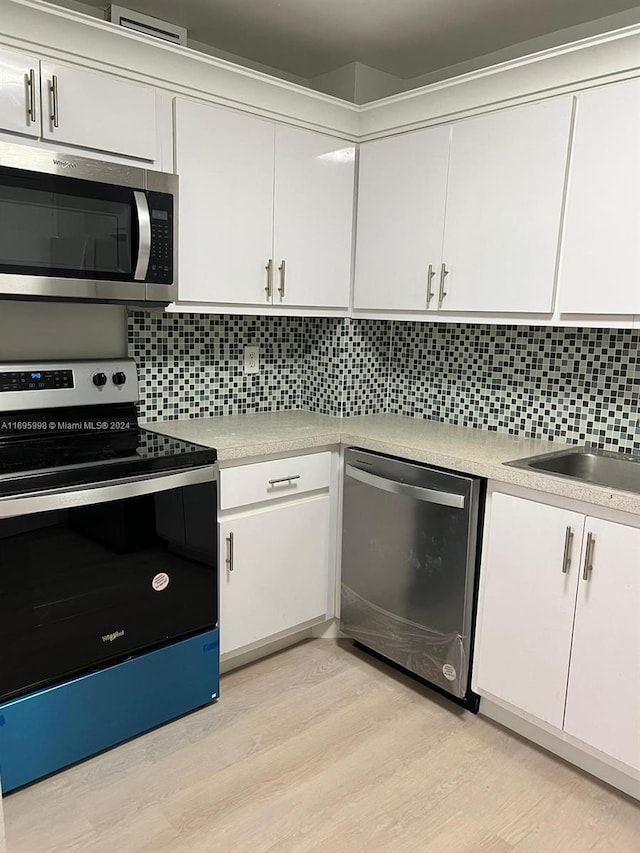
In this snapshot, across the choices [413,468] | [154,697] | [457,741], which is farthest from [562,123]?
[154,697]

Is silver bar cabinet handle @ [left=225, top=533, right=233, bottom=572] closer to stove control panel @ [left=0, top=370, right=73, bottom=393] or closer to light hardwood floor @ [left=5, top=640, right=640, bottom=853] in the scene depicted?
light hardwood floor @ [left=5, top=640, right=640, bottom=853]

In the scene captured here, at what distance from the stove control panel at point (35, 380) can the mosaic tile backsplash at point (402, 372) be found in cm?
30

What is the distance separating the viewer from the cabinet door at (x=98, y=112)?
6.01 feet

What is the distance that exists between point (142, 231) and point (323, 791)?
1702 mm

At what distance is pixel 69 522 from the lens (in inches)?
68.2

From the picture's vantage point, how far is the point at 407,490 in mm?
2195

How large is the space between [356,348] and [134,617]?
1.45 m

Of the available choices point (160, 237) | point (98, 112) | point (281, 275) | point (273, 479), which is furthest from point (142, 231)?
point (273, 479)

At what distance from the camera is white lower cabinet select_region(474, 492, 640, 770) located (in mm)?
1751

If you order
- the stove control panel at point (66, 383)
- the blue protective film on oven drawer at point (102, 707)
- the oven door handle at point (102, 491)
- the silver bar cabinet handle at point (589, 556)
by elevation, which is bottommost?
the blue protective film on oven drawer at point (102, 707)

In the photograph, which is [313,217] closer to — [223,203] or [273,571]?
[223,203]

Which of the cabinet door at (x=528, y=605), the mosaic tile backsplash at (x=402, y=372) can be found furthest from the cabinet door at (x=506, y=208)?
the cabinet door at (x=528, y=605)

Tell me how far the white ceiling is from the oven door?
5.28 ft

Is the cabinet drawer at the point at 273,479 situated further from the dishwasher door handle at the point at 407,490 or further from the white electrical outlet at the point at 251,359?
the white electrical outlet at the point at 251,359
